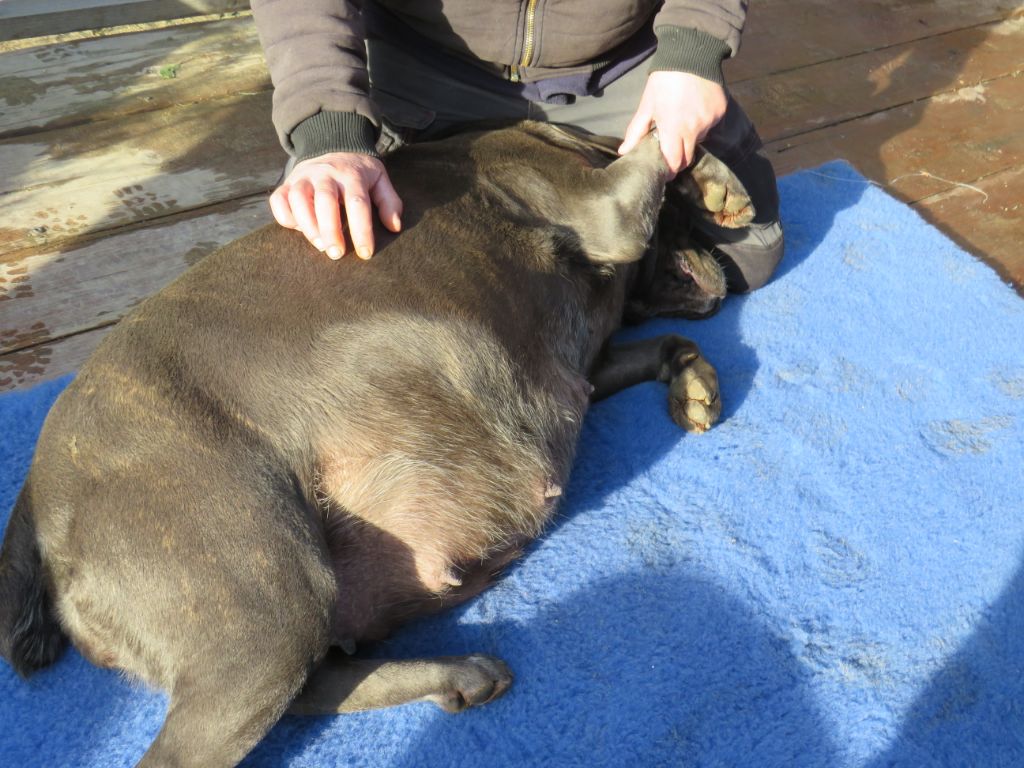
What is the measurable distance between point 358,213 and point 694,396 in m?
1.21

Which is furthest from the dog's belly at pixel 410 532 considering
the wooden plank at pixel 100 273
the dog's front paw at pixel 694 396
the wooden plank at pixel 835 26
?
the wooden plank at pixel 835 26

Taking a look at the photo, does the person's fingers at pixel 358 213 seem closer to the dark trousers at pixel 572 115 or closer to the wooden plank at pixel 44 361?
the dark trousers at pixel 572 115

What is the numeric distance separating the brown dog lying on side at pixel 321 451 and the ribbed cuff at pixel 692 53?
237 mm

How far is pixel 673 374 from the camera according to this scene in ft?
9.24

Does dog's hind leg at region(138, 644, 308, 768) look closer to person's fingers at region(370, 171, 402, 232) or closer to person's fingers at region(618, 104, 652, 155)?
person's fingers at region(370, 171, 402, 232)

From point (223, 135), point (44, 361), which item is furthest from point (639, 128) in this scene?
point (223, 135)

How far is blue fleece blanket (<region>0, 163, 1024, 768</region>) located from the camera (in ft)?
6.45

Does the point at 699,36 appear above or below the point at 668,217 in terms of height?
above

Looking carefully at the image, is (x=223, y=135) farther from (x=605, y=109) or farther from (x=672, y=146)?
(x=672, y=146)

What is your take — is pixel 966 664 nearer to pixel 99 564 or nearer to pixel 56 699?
pixel 99 564

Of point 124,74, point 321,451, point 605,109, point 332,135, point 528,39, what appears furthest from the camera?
point 124,74

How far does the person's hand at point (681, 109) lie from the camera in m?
2.51

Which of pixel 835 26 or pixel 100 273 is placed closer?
pixel 100 273

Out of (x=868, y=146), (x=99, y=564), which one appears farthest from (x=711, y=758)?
(x=868, y=146)
